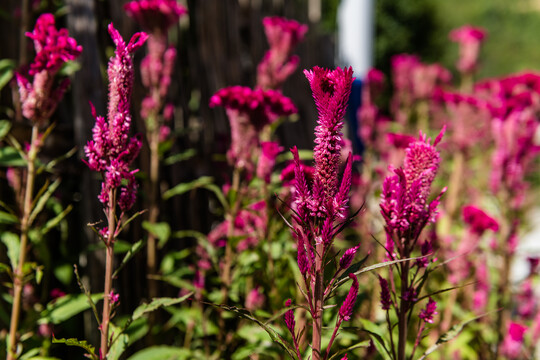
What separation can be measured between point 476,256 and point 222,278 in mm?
1432

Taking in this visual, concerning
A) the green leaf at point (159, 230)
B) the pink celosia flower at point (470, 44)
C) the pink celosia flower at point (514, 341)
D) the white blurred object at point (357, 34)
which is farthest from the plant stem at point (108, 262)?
the white blurred object at point (357, 34)

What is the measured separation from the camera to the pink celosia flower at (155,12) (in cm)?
201

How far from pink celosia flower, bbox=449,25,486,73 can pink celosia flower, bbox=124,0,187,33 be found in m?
2.57

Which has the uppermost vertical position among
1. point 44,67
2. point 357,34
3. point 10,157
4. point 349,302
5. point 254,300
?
point 357,34

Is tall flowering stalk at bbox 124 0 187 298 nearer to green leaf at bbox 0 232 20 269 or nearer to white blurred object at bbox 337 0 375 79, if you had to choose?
green leaf at bbox 0 232 20 269

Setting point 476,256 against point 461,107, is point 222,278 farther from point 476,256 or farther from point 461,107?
point 461,107

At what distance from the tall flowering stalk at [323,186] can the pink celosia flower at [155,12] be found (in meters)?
1.28

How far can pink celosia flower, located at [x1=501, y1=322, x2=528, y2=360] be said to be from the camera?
2.02m

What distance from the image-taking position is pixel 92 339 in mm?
2049

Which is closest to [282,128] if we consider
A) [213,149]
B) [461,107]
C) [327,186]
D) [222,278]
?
[213,149]

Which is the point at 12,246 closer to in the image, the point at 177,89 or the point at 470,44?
the point at 177,89

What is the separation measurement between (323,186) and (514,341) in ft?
5.27

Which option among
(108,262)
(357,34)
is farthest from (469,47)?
(108,262)

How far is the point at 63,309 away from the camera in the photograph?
1547 mm
